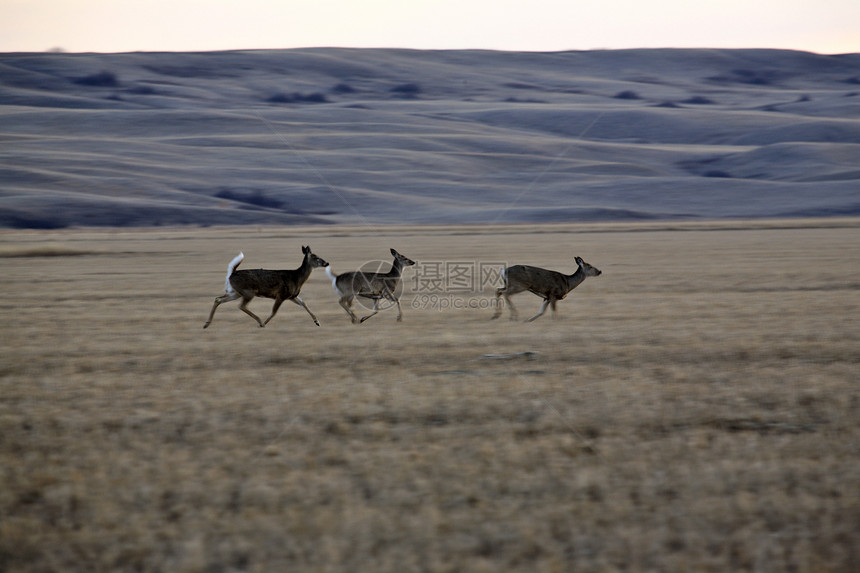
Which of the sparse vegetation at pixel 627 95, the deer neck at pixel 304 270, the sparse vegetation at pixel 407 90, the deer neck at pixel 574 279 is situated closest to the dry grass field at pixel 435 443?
the deer neck at pixel 574 279

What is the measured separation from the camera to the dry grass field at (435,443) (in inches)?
201

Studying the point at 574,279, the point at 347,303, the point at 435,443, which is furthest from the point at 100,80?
A: the point at 435,443

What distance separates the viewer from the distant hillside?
87812 millimetres

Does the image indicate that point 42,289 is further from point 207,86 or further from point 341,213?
point 207,86

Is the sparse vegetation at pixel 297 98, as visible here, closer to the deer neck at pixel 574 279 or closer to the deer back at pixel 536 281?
the deer neck at pixel 574 279

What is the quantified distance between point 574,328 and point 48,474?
9.22 m

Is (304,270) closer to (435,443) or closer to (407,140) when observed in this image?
(435,443)

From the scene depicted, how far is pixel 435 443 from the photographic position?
7074mm

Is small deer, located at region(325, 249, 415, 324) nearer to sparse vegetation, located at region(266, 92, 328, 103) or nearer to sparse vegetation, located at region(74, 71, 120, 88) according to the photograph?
sparse vegetation, located at region(266, 92, 328, 103)

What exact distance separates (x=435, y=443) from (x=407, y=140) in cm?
11546

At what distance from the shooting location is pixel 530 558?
16.3ft

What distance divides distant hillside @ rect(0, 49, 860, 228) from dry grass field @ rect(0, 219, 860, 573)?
66351 mm

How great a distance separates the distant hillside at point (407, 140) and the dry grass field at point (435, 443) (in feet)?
218

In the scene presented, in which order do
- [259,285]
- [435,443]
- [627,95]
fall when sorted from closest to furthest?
[435,443] < [259,285] < [627,95]
